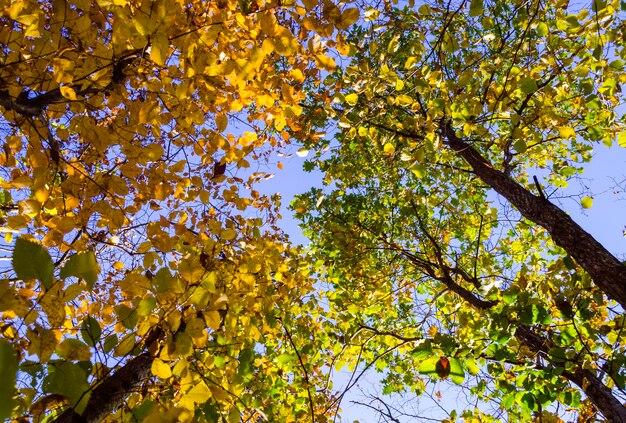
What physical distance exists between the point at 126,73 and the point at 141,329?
5.80 feet

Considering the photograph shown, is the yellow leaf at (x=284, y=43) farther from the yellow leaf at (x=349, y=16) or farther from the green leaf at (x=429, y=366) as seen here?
the green leaf at (x=429, y=366)

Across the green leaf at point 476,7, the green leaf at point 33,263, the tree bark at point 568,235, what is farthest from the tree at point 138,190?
the tree bark at point 568,235

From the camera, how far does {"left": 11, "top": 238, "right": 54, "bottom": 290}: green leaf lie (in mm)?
905

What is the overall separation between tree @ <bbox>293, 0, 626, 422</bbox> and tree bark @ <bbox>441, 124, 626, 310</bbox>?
0.01 metres

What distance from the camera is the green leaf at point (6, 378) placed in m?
0.62

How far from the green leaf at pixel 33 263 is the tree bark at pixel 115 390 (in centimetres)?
147

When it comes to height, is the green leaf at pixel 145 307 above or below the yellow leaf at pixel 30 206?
below

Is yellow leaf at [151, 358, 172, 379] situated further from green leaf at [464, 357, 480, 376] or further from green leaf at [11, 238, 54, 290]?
green leaf at [464, 357, 480, 376]

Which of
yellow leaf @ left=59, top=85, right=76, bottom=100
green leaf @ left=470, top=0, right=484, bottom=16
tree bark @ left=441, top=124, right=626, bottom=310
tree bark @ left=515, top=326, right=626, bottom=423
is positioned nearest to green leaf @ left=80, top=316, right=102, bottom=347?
yellow leaf @ left=59, top=85, right=76, bottom=100

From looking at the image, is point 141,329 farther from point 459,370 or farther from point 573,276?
point 573,276

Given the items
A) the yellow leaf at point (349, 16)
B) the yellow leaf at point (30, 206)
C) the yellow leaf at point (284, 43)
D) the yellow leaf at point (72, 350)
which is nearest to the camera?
the yellow leaf at point (72, 350)

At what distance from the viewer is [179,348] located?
69.2 inches

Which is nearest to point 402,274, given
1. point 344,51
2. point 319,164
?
point 319,164

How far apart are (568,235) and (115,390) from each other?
3547 millimetres
